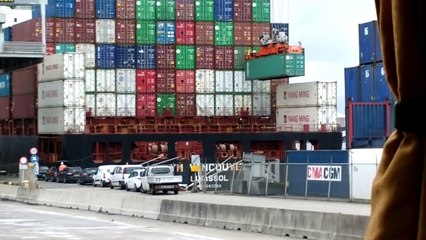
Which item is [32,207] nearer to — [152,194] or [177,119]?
[152,194]

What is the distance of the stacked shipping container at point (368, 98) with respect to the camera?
3556cm

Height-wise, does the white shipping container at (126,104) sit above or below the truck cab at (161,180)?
above

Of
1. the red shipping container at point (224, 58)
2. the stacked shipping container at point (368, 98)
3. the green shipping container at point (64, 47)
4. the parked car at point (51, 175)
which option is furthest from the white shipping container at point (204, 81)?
the stacked shipping container at point (368, 98)

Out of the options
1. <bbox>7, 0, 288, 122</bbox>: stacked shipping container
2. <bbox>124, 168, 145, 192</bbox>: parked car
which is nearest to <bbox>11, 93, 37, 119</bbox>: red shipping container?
<bbox>7, 0, 288, 122</bbox>: stacked shipping container

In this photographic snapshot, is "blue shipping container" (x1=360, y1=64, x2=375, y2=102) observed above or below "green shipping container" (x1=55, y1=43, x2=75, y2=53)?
below

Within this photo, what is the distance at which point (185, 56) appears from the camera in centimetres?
6675

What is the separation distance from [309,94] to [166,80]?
11.6m

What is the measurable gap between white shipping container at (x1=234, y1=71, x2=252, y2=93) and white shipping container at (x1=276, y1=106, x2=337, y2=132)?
3336 mm

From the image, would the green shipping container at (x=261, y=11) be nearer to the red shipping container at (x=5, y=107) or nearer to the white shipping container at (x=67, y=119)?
the white shipping container at (x=67, y=119)

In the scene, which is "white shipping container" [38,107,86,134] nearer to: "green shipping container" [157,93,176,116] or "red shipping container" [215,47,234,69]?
"green shipping container" [157,93,176,116]

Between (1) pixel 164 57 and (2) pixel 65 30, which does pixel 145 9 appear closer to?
(1) pixel 164 57

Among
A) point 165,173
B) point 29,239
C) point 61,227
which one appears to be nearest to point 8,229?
point 61,227

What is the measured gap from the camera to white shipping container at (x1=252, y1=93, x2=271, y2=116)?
228 feet

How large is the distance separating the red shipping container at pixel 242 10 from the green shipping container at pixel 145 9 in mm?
6851
